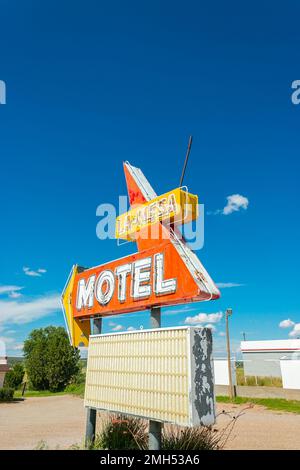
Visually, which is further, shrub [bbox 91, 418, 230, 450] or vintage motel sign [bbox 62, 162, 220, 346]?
shrub [bbox 91, 418, 230, 450]

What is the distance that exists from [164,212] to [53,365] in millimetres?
37847

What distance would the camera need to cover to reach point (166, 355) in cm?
892

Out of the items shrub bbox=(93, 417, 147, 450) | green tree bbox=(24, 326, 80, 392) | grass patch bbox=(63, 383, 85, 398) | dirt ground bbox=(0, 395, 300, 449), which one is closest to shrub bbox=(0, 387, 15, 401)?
dirt ground bbox=(0, 395, 300, 449)

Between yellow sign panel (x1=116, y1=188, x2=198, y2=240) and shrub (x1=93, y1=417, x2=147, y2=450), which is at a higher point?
yellow sign panel (x1=116, y1=188, x2=198, y2=240)

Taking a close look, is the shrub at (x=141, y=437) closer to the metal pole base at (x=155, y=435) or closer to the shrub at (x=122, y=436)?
the shrub at (x=122, y=436)

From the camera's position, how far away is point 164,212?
1070cm

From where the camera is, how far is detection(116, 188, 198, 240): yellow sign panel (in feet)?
33.9

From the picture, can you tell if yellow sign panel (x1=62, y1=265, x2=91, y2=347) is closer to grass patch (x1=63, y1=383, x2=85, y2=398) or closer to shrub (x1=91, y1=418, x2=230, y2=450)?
shrub (x1=91, y1=418, x2=230, y2=450)

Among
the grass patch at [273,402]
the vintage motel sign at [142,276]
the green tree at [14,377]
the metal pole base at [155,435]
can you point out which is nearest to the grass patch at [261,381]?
the grass patch at [273,402]

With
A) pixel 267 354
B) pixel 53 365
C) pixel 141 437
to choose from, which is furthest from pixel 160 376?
pixel 267 354

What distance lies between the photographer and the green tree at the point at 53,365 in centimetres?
4272

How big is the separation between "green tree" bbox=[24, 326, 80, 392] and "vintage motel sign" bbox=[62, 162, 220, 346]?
1256 inches
